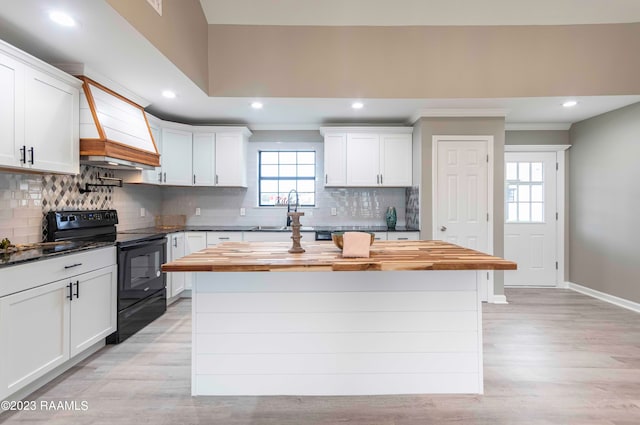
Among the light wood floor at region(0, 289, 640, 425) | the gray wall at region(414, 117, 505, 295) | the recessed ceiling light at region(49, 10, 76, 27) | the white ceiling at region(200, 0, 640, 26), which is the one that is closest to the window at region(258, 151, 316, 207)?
the gray wall at region(414, 117, 505, 295)

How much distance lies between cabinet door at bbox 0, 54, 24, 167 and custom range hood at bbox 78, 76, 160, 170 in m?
0.57

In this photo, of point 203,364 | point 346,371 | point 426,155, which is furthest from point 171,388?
point 426,155

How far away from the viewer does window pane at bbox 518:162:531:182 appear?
16.6ft

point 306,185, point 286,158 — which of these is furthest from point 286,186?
point 286,158

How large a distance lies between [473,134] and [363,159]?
1398mm

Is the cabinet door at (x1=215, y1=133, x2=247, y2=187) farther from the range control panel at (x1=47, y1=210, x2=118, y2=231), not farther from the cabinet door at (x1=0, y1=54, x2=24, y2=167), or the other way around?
the cabinet door at (x1=0, y1=54, x2=24, y2=167)

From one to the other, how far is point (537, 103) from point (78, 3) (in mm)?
4338

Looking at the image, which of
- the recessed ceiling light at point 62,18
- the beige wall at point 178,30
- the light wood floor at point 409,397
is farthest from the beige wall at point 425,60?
the light wood floor at point 409,397

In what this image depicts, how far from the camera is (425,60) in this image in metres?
3.66

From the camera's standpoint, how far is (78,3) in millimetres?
2023

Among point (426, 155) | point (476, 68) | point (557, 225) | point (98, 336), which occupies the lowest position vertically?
point (98, 336)

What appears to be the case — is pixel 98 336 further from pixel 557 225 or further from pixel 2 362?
pixel 557 225

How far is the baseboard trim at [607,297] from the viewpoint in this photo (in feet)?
13.1

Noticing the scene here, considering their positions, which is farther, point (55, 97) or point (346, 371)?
point (55, 97)
